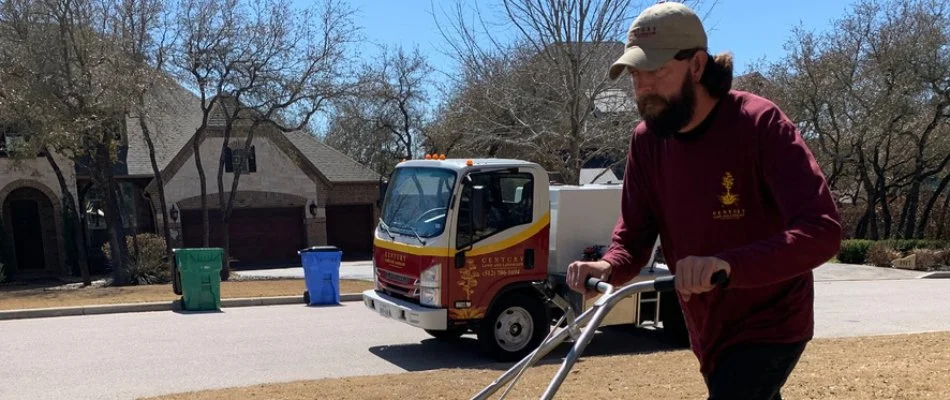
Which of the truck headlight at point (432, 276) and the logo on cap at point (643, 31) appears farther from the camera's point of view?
the truck headlight at point (432, 276)

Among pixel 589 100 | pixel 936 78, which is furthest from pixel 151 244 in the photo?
pixel 936 78

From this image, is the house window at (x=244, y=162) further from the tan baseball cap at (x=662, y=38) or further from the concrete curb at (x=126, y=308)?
the tan baseball cap at (x=662, y=38)

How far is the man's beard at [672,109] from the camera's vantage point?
2.71 meters

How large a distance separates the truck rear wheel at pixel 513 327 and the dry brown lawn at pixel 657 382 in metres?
1.43

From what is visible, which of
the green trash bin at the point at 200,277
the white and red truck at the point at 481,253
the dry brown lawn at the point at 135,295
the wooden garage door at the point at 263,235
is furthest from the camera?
the wooden garage door at the point at 263,235

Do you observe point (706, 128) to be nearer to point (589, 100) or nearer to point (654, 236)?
point (654, 236)

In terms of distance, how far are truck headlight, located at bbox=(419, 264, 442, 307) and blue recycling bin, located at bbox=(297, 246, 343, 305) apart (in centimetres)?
542

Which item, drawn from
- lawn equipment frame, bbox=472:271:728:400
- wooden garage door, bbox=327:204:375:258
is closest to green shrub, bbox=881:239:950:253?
wooden garage door, bbox=327:204:375:258

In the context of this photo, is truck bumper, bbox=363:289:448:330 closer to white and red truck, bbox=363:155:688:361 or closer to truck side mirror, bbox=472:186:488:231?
white and red truck, bbox=363:155:688:361

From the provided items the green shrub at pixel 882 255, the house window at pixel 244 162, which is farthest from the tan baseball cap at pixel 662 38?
the house window at pixel 244 162

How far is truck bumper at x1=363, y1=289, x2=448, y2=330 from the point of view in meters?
8.95

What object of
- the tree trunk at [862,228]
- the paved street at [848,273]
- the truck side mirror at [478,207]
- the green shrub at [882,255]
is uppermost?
the truck side mirror at [478,207]

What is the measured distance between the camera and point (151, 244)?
22.3m

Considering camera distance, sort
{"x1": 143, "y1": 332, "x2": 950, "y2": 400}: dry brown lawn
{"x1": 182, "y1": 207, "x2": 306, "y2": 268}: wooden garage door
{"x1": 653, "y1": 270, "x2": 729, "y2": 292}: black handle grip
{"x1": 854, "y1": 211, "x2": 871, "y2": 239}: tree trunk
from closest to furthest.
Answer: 1. {"x1": 653, "y1": 270, "x2": 729, "y2": 292}: black handle grip
2. {"x1": 143, "y1": 332, "x2": 950, "y2": 400}: dry brown lawn
3. {"x1": 854, "y1": 211, "x2": 871, "y2": 239}: tree trunk
4. {"x1": 182, "y1": 207, "x2": 306, "y2": 268}: wooden garage door
